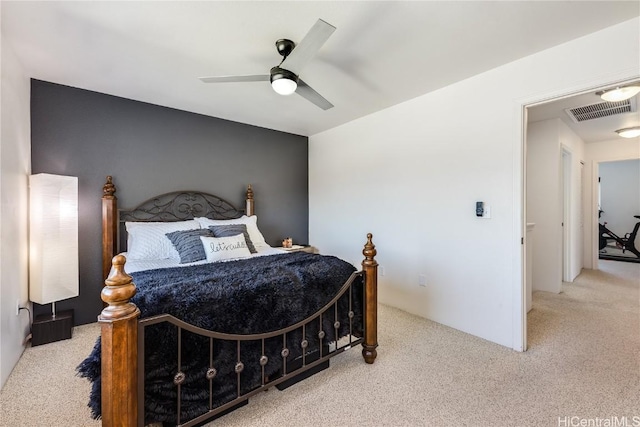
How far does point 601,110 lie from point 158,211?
5566 mm

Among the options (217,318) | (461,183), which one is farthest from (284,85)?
(461,183)

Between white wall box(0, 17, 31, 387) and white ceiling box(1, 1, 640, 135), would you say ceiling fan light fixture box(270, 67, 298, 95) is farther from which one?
white wall box(0, 17, 31, 387)

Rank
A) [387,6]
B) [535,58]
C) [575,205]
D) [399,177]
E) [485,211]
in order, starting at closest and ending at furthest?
[387,6]
[535,58]
[485,211]
[399,177]
[575,205]

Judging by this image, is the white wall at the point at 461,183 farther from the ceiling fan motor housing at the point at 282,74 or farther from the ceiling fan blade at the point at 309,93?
the ceiling fan motor housing at the point at 282,74

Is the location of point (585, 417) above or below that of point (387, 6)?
below

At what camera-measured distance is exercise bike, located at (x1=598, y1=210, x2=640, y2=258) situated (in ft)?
21.3

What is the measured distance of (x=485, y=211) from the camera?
262 cm

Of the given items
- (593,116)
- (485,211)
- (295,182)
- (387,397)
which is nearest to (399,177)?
(485,211)

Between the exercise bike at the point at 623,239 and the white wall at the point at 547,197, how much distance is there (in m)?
4.28

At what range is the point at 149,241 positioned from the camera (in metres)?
2.88

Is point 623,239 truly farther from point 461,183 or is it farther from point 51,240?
point 51,240

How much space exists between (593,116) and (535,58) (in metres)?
2.35

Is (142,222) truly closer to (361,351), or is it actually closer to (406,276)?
(361,351)

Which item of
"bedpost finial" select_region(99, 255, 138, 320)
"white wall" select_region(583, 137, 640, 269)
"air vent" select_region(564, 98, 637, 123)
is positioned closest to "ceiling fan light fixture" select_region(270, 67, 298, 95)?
"bedpost finial" select_region(99, 255, 138, 320)
